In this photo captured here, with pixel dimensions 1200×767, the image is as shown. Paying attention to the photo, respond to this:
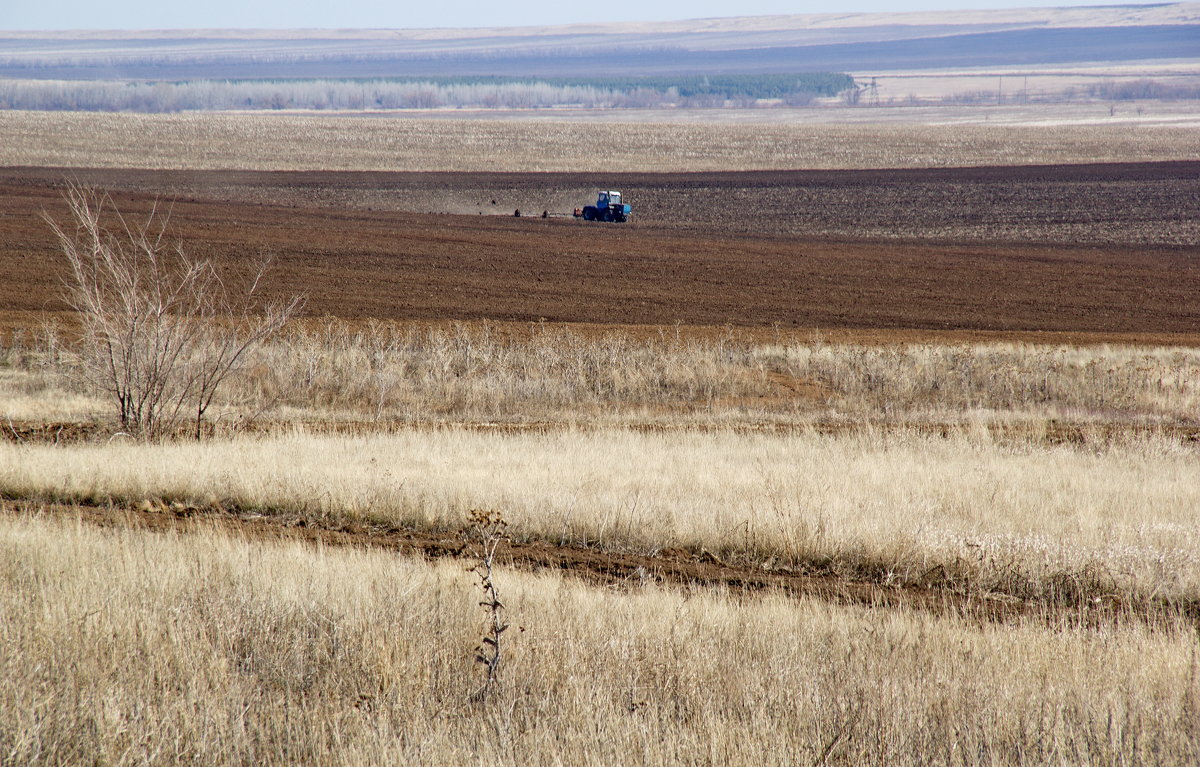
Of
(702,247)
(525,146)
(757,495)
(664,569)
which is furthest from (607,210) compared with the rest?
(525,146)

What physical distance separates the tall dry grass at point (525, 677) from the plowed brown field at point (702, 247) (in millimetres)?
18805

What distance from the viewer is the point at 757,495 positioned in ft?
30.6

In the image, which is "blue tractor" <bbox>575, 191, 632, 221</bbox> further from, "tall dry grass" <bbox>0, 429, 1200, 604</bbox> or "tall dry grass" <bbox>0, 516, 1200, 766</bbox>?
"tall dry grass" <bbox>0, 516, 1200, 766</bbox>

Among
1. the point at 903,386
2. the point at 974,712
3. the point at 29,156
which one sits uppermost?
the point at 29,156

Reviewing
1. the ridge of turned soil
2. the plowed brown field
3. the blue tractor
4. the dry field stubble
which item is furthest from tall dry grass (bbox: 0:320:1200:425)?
the dry field stubble

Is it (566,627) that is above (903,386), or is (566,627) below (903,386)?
above

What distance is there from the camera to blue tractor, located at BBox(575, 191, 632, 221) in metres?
48.2

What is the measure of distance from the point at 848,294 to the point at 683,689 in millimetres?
26358

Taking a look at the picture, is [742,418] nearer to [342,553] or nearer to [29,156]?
[342,553]

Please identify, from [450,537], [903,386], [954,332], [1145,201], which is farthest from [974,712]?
[1145,201]

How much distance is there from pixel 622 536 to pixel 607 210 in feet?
135

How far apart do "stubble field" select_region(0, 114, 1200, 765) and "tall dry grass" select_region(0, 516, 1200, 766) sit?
2 centimetres

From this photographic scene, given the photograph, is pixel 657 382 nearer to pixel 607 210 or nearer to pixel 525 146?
pixel 607 210

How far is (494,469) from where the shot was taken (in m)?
10.2
